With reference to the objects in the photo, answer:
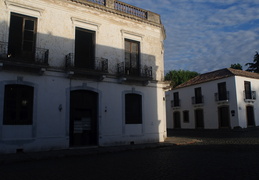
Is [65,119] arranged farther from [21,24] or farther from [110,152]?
[21,24]

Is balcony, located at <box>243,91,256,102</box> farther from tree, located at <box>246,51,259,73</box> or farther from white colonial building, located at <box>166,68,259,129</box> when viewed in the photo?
tree, located at <box>246,51,259,73</box>

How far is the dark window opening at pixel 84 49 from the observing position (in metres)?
13.4

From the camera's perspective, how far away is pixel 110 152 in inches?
453

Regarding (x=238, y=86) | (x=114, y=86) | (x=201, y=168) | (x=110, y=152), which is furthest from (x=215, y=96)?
(x=201, y=168)

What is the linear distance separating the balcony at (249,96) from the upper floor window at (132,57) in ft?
51.6

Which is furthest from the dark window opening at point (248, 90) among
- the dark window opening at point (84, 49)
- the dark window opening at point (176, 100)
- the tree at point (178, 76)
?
the dark window opening at point (84, 49)

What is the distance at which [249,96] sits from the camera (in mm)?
26328

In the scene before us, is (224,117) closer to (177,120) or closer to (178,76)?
(177,120)

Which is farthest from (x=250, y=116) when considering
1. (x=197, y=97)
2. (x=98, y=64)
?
(x=98, y=64)

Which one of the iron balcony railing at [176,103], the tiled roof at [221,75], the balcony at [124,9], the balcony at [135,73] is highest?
the balcony at [124,9]

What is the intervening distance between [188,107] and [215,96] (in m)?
4.48

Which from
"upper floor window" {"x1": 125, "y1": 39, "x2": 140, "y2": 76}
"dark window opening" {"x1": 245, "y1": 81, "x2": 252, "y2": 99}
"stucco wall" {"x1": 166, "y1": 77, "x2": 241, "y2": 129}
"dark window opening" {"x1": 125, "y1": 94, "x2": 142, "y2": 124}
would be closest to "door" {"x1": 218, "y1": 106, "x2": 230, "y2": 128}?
"stucco wall" {"x1": 166, "y1": 77, "x2": 241, "y2": 129}

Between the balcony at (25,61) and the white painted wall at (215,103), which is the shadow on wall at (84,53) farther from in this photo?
the white painted wall at (215,103)

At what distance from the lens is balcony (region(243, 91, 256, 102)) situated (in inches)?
1019
